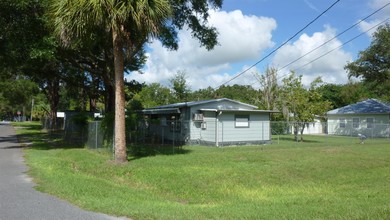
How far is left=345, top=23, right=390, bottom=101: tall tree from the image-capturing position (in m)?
35.0

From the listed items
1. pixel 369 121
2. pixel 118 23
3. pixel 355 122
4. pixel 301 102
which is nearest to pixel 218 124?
pixel 301 102

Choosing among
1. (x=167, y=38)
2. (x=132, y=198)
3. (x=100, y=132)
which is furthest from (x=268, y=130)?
(x=132, y=198)

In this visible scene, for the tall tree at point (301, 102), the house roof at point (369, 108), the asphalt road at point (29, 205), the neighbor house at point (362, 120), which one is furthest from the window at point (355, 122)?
the asphalt road at point (29, 205)

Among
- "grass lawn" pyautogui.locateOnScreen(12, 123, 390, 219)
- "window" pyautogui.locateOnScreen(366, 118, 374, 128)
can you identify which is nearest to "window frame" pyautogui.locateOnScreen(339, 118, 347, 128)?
"window" pyautogui.locateOnScreen(366, 118, 374, 128)

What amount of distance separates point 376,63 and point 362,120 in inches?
322

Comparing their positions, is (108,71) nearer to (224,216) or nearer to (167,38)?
(167,38)

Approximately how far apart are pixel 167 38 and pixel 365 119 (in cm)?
2852

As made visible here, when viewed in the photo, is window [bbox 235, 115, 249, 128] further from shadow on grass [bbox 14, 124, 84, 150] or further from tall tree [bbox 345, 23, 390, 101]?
tall tree [bbox 345, 23, 390, 101]

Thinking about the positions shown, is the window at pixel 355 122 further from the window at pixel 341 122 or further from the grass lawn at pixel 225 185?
the grass lawn at pixel 225 185

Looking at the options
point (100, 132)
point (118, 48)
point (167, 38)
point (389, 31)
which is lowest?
point (100, 132)

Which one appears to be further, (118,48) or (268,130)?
(268,130)

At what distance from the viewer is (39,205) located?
A: 835 cm

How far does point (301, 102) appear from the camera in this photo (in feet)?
108

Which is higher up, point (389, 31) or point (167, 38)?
point (389, 31)
